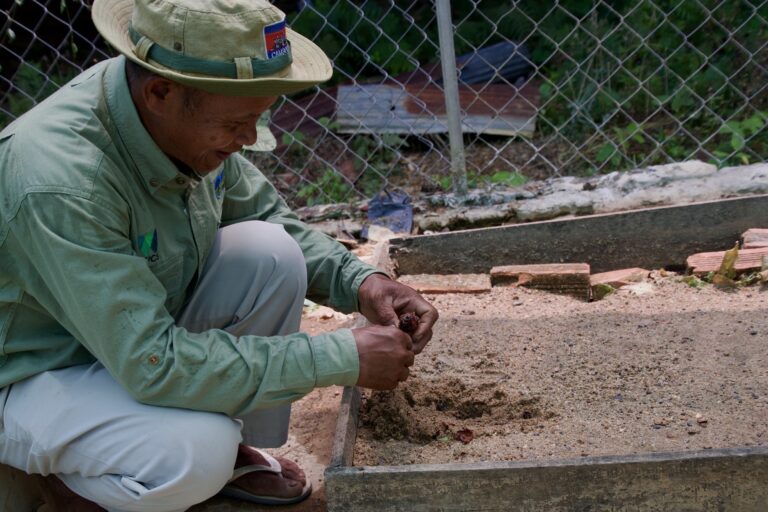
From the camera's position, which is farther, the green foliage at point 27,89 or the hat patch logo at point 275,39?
the green foliage at point 27,89

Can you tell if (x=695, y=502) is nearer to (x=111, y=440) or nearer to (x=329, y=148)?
(x=111, y=440)

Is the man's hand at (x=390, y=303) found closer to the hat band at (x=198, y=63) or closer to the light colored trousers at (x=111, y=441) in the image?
the light colored trousers at (x=111, y=441)

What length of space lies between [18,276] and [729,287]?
95.0 inches

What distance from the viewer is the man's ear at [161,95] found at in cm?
194

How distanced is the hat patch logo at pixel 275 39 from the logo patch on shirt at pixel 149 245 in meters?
0.53

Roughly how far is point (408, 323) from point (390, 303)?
0.14 meters

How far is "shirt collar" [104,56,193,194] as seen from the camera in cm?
203

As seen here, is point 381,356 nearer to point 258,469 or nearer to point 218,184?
point 258,469

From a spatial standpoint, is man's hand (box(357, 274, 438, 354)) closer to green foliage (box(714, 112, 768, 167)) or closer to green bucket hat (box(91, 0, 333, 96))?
green bucket hat (box(91, 0, 333, 96))

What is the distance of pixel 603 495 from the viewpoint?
204 cm

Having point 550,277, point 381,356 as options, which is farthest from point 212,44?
point 550,277

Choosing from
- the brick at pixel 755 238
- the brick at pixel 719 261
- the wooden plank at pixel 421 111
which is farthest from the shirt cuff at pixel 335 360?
the wooden plank at pixel 421 111

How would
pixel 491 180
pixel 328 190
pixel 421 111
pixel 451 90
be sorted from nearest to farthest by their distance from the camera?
pixel 451 90
pixel 491 180
pixel 328 190
pixel 421 111

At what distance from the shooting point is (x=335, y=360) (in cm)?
207
